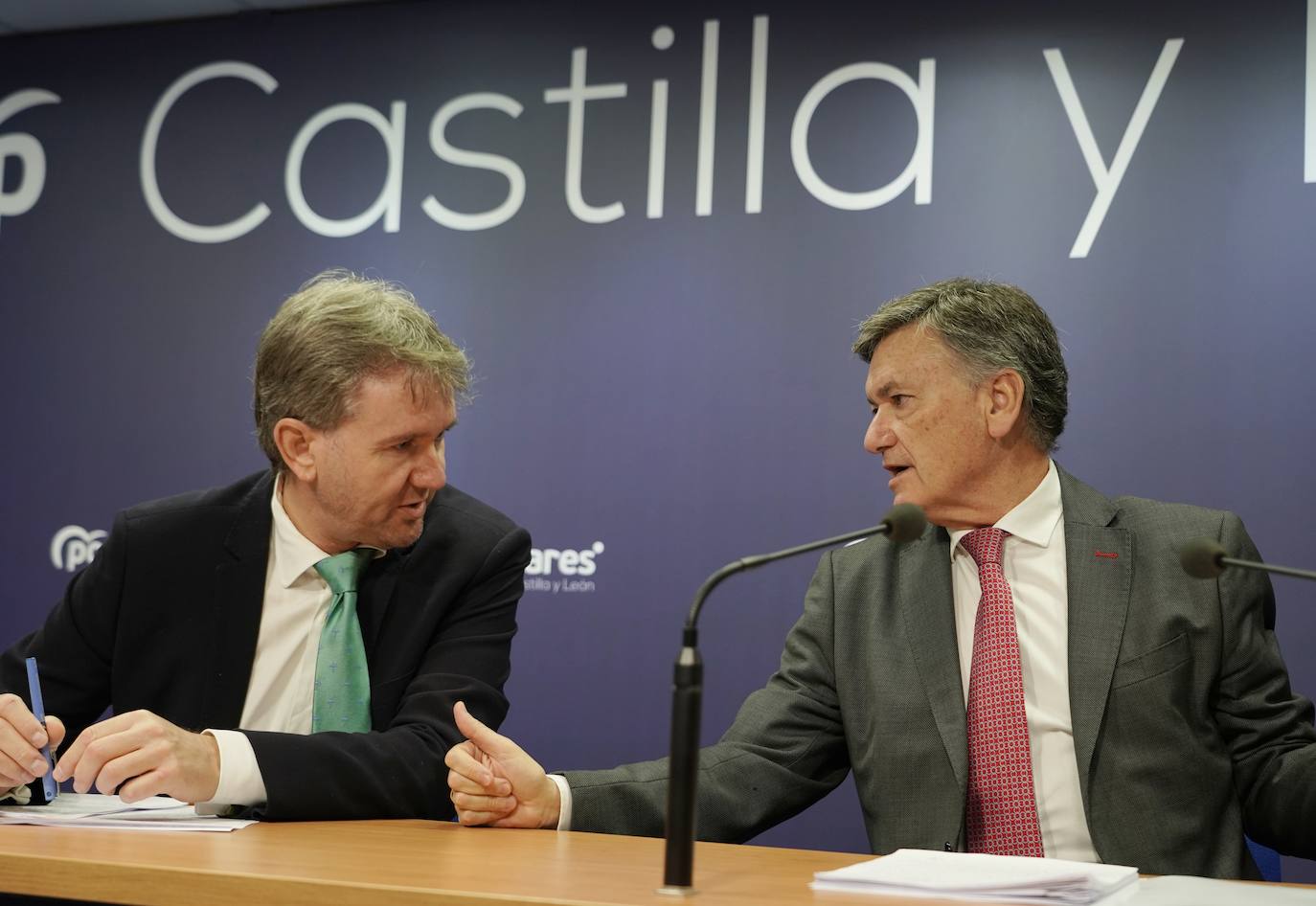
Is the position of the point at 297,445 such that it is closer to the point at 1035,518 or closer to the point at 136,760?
the point at 136,760

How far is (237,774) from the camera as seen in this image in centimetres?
195

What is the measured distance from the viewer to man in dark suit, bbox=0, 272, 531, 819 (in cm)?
238

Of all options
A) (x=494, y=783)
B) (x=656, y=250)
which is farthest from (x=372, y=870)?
(x=656, y=250)

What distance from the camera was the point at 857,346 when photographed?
268cm

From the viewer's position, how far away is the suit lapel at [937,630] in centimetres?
227

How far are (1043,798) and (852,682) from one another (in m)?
0.37

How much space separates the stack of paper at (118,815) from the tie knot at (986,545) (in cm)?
129

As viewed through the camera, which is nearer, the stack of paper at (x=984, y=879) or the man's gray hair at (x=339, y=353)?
the stack of paper at (x=984, y=879)

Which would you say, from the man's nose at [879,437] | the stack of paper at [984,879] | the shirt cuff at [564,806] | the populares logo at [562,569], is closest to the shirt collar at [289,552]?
the shirt cuff at [564,806]

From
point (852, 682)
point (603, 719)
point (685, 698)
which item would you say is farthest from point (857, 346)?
point (603, 719)

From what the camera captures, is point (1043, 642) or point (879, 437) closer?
point (1043, 642)

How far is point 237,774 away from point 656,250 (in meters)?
2.32

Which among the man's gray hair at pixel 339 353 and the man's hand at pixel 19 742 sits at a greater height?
the man's gray hair at pixel 339 353

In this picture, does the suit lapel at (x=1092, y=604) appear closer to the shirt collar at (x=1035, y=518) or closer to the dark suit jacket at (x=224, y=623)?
the shirt collar at (x=1035, y=518)
